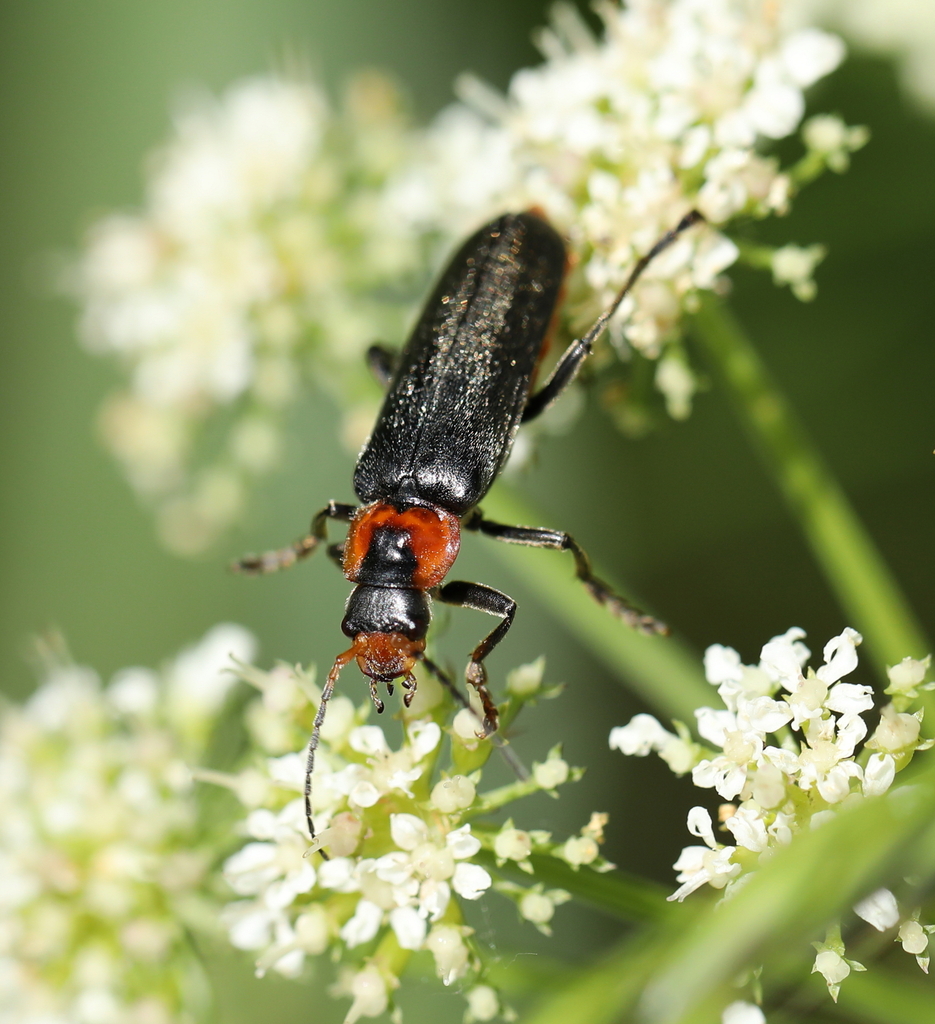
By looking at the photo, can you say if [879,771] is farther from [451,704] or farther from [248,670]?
[248,670]

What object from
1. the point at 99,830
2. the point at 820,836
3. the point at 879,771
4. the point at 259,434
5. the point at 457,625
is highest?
the point at 259,434

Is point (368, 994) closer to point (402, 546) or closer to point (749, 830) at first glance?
point (749, 830)

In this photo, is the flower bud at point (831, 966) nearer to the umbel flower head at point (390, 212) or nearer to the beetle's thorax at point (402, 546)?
the beetle's thorax at point (402, 546)

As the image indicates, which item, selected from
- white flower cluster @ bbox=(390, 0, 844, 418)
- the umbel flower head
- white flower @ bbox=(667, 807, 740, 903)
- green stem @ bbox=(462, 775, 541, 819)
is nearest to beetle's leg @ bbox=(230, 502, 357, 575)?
the umbel flower head

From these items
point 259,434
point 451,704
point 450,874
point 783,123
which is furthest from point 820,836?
point 259,434

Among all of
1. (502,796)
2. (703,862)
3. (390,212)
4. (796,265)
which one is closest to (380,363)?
(390,212)

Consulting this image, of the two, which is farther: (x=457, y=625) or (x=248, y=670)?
(x=457, y=625)
